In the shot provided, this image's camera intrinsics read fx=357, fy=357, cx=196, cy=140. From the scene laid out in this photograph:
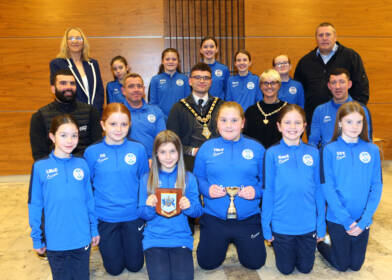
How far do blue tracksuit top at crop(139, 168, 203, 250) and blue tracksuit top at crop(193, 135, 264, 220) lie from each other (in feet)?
0.93

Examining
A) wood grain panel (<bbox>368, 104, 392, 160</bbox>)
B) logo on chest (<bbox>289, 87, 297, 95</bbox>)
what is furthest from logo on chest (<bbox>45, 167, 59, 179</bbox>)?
wood grain panel (<bbox>368, 104, 392, 160</bbox>)

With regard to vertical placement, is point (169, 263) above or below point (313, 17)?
below

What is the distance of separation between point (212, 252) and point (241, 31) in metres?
Result: 4.82

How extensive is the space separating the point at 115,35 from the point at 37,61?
1520mm

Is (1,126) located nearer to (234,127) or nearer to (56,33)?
(56,33)

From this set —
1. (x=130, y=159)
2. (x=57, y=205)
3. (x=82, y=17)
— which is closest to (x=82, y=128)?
(x=130, y=159)

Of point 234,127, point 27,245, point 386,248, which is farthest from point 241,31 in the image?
point 27,245

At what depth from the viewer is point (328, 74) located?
15.1ft

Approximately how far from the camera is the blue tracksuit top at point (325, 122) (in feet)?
12.8

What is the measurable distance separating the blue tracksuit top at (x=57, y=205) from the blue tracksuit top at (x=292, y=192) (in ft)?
5.11

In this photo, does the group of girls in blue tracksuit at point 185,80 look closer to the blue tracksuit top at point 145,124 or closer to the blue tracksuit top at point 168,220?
the blue tracksuit top at point 145,124

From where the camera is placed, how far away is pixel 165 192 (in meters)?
2.76

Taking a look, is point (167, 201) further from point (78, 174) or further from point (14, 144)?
point (14, 144)

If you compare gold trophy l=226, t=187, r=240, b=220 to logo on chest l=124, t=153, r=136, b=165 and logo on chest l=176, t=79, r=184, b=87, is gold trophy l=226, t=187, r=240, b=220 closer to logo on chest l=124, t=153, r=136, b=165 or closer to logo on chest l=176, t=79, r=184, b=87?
logo on chest l=124, t=153, r=136, b=165
